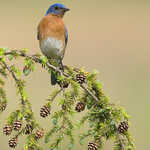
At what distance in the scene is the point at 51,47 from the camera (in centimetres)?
481

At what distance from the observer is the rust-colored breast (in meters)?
4.87

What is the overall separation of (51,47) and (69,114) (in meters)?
2.15

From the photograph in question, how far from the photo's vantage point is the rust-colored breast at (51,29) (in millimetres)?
4867

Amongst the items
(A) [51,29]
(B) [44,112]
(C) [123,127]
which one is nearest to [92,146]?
(C) [123,127]

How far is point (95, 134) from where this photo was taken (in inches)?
106

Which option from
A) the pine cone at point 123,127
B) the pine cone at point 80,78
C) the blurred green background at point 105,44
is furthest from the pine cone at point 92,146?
the blurred green background at point 105,44

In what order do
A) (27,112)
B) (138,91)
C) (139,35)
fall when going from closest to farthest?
(27,112)
(138,91)
(139,35)

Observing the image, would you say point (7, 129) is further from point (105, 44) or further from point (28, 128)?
point (105, 44)

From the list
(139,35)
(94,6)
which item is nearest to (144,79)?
(139,35)

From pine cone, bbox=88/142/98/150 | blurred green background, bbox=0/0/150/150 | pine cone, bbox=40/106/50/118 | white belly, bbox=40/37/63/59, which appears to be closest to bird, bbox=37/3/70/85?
white belly, bbox=40/37/63/59

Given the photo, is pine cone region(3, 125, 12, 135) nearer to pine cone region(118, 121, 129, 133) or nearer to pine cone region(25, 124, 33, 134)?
pine cone region(25, 124, 33, 134)

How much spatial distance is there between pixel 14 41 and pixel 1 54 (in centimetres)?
664

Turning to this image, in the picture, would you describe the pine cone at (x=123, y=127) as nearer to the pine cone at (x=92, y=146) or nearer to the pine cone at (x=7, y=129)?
the pine cone at (x=92, y=146)

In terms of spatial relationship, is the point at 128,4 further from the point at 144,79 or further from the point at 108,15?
the point at 144,79
